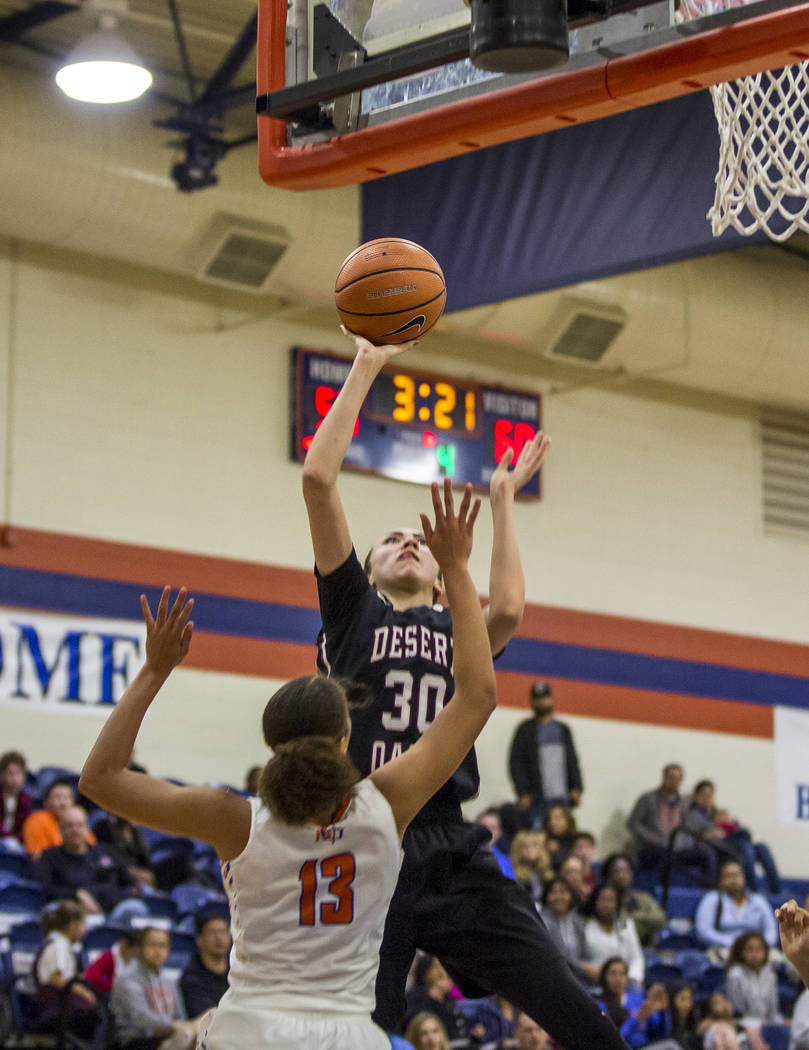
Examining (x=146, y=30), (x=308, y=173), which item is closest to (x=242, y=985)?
(x=308, y=173)

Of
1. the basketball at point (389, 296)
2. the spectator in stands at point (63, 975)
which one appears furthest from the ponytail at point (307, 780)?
the spectator in stands at point (63, 975)

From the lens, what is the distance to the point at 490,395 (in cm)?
1485

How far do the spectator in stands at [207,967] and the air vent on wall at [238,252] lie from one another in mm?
5460

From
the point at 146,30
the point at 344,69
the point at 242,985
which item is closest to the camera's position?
the point at 242,985

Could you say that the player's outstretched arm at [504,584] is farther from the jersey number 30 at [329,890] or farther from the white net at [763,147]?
the white net at [763,147]

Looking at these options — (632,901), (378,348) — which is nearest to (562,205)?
(378,348)

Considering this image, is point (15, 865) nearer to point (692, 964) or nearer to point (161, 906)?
point (161, 906)

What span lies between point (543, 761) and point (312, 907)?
34.6 feet

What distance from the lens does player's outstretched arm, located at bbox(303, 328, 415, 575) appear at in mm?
4207

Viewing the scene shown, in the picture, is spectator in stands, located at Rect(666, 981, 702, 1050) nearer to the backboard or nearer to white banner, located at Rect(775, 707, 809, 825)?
white banner, located at Rect(775, 707, 809, 825)

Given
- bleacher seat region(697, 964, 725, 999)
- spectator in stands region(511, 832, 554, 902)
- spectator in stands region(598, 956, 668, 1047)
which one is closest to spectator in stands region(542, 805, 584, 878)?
spectator in stands region(511, 832, 554, 902)

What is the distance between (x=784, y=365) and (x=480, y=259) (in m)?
7.45

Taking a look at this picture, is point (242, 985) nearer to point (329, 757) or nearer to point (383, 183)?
point (329, 757)

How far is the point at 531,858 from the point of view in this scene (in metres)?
11.9
